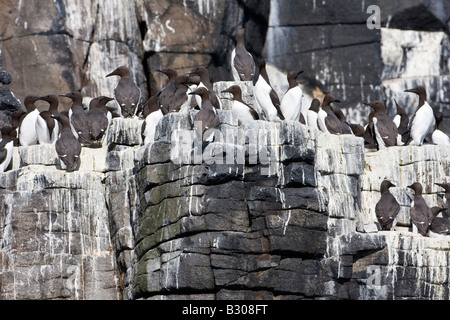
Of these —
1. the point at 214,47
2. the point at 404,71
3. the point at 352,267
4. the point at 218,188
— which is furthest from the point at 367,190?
the point at 404,71

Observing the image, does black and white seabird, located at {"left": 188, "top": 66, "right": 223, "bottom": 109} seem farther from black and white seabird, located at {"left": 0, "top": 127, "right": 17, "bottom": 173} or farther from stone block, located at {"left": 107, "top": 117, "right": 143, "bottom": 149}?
black and white seabird, located at {"left": 0, "top": 127, "right": 17, "bottom": 173}

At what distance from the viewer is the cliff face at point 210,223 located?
17.3 m

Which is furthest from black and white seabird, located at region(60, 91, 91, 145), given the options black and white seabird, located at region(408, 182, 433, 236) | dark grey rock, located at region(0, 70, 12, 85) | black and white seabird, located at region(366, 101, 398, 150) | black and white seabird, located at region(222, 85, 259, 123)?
black and white seabird, located at region(408, 182, 433, 236)

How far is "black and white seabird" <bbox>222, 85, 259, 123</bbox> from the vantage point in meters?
19.0

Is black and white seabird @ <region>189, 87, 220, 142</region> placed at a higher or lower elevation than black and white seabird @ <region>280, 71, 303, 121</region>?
lower

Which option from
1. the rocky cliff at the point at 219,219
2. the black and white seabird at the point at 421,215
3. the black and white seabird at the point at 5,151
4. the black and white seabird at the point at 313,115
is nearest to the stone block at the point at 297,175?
the rocky cliff at the point at 219,219

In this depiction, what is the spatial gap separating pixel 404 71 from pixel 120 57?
22.0 ft

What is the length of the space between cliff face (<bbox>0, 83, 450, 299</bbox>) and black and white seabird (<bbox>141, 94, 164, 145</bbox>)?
267 millimetres

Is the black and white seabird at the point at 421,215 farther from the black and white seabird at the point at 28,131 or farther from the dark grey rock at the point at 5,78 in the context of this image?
the dark grey rock at the point at 5,78

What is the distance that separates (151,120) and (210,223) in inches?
120

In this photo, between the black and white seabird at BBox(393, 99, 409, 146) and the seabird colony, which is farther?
the black and white seabird at BBox(393, 99, 409, 146)

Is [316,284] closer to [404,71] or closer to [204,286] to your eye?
[204,286]

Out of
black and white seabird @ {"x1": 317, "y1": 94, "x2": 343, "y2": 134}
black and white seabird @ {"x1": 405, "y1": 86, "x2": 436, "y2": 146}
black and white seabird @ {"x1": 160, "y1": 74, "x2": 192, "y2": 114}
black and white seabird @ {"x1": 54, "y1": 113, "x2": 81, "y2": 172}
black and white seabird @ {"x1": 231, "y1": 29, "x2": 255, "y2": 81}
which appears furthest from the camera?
black and white seabird @ {"x1": 405, "y1": 86, "x2": 436, "y2": 146}

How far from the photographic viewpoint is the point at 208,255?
17.1m
